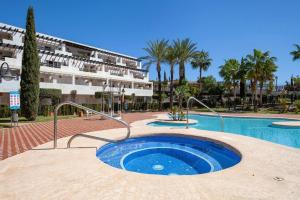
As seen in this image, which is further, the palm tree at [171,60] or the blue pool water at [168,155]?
the palm tree at [171,60]

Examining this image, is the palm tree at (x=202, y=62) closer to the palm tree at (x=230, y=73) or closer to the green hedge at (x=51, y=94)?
the palm tree at (x=230, y=73)

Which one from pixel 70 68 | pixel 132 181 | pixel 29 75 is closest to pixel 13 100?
pixel 29 75

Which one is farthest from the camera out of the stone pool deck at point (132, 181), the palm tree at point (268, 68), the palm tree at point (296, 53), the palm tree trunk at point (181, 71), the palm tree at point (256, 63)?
the palm tree trunk at point (181, 71)

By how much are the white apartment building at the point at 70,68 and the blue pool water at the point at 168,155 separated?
1388 cm

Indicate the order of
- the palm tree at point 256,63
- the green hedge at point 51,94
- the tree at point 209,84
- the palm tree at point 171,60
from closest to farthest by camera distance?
the green hedge at point 51,94
the palm tree at point 256,63
the palm tree at point 171,60
the tree at point 209,84

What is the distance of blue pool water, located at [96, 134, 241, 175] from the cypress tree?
1336 cm

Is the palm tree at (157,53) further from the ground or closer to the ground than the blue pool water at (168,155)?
further from the ground

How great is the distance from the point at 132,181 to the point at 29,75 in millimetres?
19446

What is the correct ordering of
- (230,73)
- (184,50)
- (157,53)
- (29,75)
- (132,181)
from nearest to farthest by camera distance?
(132,181) < (29,75) < (184,50) < (157,53) < (230,73)

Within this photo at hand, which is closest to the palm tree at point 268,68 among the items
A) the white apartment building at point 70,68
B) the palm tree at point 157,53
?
the palm tree at point 157,53

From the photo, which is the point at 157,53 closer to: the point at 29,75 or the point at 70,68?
the point at 70,68

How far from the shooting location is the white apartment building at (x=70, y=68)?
30.4 m

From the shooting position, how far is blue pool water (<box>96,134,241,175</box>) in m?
8.62

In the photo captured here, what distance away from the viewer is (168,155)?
10.7 meters
